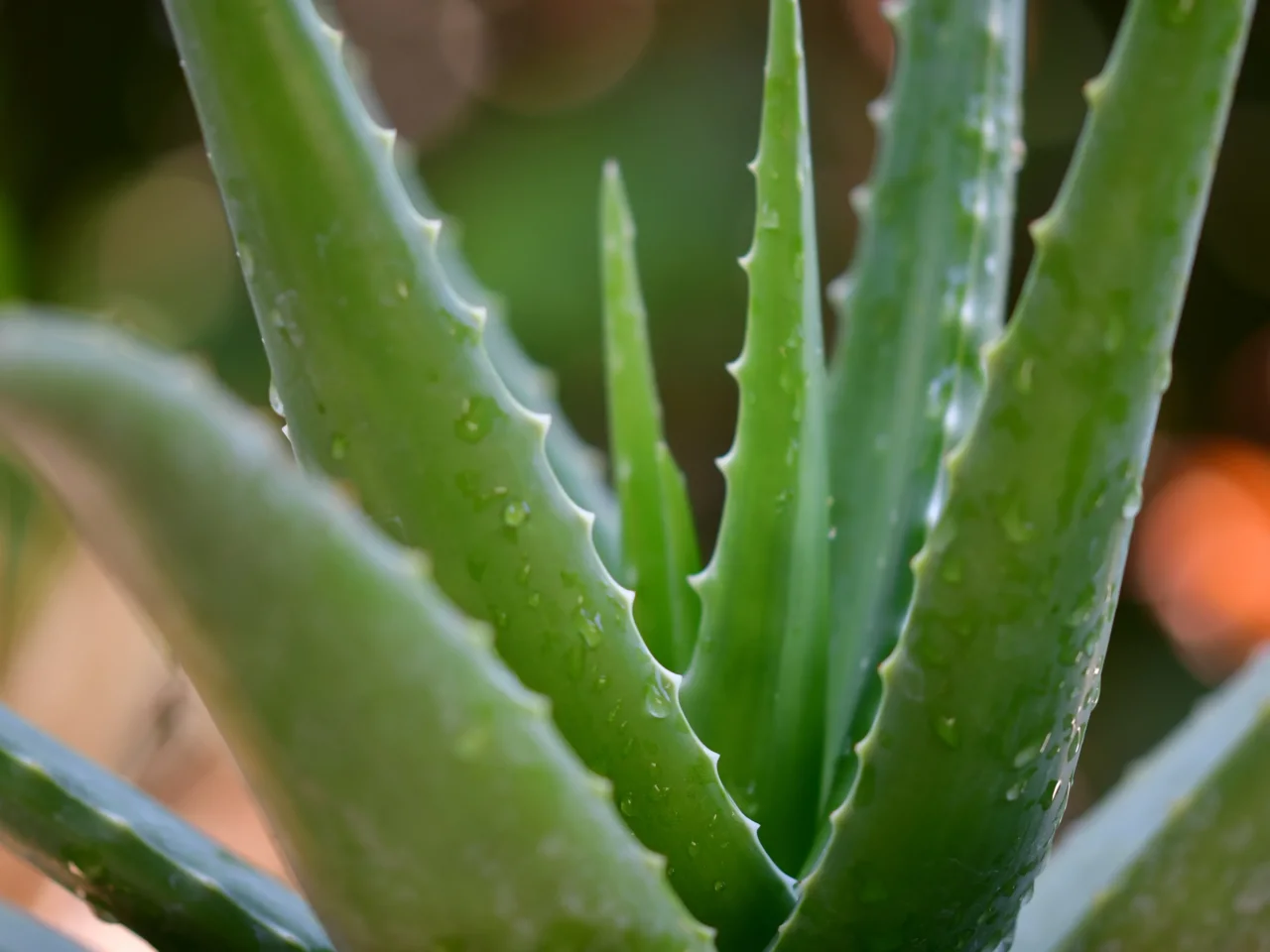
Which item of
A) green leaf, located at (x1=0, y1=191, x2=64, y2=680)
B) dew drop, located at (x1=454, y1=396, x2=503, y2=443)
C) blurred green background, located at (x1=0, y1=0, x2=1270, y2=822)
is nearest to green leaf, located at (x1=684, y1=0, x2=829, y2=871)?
dew drop, located at (x1=454, y1=396, x2=503, y2=443)

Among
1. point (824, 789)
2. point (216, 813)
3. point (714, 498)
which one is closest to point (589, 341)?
point (714, 498)

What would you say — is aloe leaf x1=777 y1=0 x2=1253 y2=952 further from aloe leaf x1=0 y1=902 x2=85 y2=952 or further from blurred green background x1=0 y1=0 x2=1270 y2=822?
blurred green background x1=0 y1=0 x2=1270 y2=822

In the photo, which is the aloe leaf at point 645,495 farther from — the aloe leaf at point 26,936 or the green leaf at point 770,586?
the aloe leaf at point 26,936

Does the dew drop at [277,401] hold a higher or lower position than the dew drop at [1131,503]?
higher

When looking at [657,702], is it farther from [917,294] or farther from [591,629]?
[917,294]

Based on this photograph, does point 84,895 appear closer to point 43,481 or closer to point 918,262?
point 43,481

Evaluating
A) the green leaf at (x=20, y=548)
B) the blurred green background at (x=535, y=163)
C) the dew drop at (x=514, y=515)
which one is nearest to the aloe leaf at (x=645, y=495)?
the dew drop at (x=514, y=515)

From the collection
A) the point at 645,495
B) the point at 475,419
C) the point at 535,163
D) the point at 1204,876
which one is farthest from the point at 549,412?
the point at 535,163
